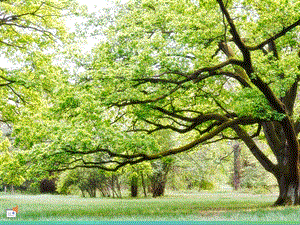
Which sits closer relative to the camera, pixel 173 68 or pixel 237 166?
pixel 173 68

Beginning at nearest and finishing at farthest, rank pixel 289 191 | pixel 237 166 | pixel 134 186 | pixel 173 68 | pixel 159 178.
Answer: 1. pixel 173 68
2. pixel 289 191
3. pixel 159 178
4. pixel 134 186
5. pixel 237 166

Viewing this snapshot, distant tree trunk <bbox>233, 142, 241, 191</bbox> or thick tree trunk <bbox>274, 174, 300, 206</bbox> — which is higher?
distant tree trunk <bbox>233, 142, 241, 191</bbox>

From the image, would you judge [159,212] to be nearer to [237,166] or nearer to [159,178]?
[159,178]

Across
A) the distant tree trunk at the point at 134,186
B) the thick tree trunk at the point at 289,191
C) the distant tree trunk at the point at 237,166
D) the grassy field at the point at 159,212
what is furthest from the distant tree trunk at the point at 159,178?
the thick tree trunk at the point at 289,191

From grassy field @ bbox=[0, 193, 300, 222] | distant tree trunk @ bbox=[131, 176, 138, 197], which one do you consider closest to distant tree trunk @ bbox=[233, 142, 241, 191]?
distant tree trunk @ bbox=[131, 176, 138, 197]

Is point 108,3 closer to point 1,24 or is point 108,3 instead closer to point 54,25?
point 54,25

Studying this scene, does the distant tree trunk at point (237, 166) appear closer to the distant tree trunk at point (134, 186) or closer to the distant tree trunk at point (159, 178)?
the distant tree trunk at point (159, 178)

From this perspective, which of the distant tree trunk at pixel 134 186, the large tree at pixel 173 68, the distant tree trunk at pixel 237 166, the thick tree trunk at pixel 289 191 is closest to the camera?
the large tree at pixel 173 68

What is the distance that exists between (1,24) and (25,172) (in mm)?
9387

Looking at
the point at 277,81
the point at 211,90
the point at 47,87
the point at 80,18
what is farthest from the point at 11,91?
the point at 277,81

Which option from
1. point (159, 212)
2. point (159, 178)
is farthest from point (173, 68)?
point (159, 178)

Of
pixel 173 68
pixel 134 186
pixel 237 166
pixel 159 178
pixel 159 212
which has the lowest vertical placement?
pixel 159 212

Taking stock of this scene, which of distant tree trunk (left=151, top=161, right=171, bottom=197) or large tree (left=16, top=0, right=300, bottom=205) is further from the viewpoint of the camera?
distant tree trunk (left=151, top=161, right=171, bottom=197)

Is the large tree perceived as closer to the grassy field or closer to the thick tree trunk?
the thick tree trunk
